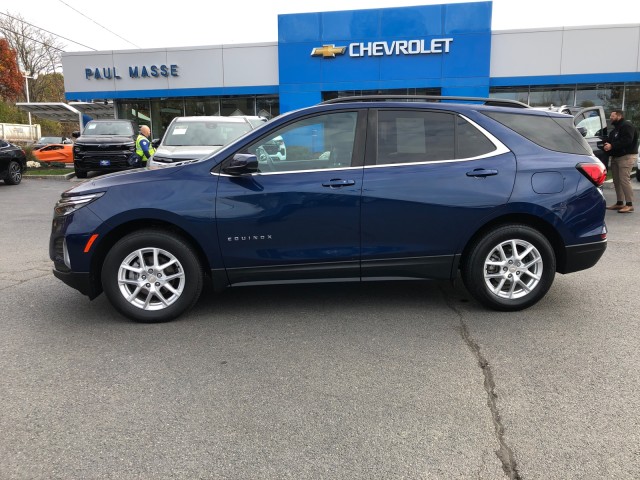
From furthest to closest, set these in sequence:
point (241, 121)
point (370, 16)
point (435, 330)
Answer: point (370, 16) → point (241, 121) → point (435, 330)

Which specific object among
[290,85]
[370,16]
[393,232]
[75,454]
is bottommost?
[75,454]

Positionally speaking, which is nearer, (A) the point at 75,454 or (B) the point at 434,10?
(A) the point at 75,454

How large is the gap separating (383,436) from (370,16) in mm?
19734

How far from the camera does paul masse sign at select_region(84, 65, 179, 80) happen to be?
2153 centimetres

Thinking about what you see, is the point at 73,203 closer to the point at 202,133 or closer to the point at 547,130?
the point at 547,130

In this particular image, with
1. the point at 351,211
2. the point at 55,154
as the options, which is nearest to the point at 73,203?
the point at 351,211

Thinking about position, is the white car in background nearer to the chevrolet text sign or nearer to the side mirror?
the side mirror

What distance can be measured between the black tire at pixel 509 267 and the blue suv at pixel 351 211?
0.04 feet

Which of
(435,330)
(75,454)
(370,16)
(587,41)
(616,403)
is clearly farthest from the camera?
(370,16)

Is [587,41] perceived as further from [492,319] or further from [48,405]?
[48,405]

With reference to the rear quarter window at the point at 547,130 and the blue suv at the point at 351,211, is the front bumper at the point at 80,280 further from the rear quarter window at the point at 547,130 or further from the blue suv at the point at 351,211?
the rear quarter window at the point at 547,130

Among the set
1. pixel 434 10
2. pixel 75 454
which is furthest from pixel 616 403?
pixel 434 10

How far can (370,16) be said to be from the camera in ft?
65.1

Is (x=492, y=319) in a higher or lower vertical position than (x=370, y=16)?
lower
